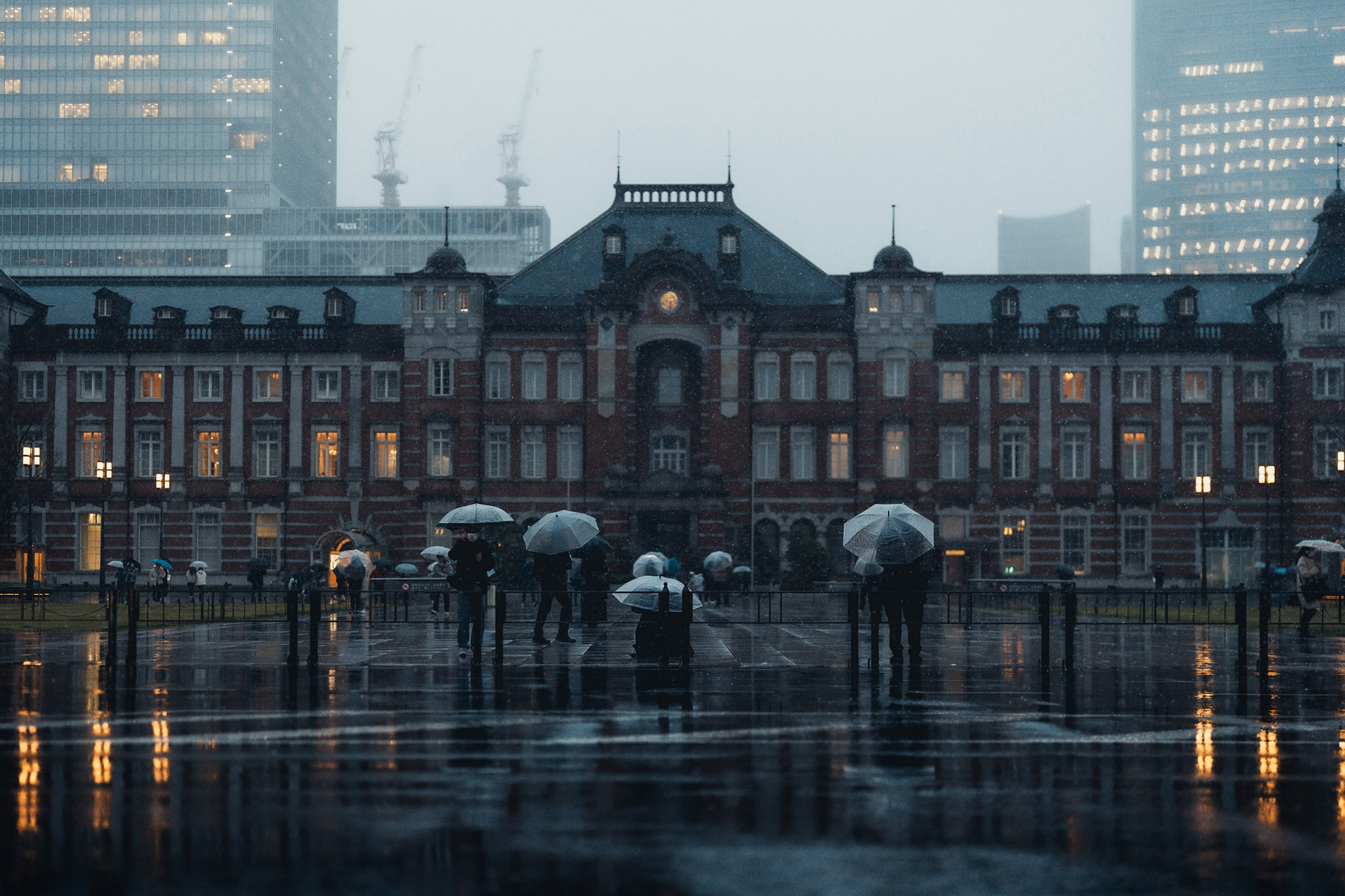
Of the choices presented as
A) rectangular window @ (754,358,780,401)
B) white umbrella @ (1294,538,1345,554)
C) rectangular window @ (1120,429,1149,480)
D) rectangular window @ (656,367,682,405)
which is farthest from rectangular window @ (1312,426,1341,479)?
rectangular window @ (656,367,682,405)

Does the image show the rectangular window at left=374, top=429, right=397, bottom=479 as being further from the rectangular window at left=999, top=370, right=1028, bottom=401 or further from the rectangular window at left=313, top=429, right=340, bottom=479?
the rectangular window at left=999, top=370, right=1028, bottom=401

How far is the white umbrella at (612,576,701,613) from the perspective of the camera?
18.5 m

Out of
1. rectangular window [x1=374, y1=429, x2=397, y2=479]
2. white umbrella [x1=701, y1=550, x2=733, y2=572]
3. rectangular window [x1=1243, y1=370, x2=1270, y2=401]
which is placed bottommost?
white umbrella [x1=701, y1=550, x2=733, y2=572]

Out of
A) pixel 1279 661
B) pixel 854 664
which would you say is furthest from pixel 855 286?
pixel 854 664

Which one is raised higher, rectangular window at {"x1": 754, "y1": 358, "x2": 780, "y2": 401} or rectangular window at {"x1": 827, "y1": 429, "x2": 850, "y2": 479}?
rectangular window at {"x1": 754, "y1": 358, "x2": 780, "y2": 401}

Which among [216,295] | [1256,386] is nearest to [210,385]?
[216,295]

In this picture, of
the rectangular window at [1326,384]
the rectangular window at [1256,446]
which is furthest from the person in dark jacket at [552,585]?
the rectangular window at [1326,384]

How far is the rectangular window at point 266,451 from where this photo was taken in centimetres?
5953

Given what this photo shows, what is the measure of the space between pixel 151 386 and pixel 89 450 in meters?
3.93

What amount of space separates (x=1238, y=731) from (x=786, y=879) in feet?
23.7

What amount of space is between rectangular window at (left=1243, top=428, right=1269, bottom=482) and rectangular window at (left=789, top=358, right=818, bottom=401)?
18.7m

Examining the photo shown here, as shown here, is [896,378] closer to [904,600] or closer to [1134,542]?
[1134,542]

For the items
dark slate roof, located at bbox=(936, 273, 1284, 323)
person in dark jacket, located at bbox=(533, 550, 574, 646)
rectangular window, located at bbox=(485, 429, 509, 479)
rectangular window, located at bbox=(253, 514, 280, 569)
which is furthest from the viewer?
dark slate roof, located at bbox=(936, 273, 1284, 323)

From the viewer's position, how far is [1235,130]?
179625 mm
